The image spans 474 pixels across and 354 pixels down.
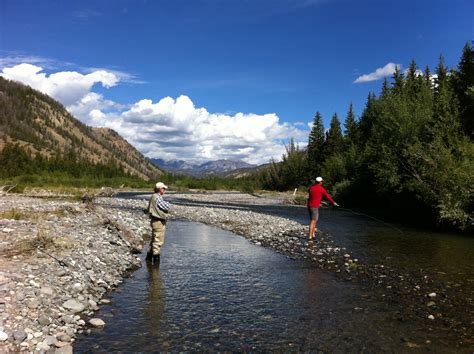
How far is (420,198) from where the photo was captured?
29906mm

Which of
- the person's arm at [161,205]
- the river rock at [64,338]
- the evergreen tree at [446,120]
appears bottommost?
the river rock at [64,338]

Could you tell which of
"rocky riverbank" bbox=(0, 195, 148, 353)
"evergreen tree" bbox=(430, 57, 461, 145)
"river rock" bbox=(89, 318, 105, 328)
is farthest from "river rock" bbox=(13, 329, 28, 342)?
"evergreen tree" bbox=(430, 57, 461, 145)

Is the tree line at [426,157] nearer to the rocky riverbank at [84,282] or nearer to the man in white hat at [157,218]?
the rocky riverbank at [84,282]

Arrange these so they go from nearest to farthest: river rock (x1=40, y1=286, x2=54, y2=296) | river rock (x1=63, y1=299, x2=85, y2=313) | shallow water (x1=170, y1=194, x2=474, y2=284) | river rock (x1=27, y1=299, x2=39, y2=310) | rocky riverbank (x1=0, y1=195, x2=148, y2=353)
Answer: rocky riverbank (x1=0, y1=195, x2=148, y2=353) → river rock (x1=27, y1=299, x2=39, y2=310) → river rock (x1=63, y1=299, x2=85, y2=313) → river rock (x1=40, y1=286, x2=54, y2=296) → shallow water (x1=170, y1=194, x2=474, y2=284)

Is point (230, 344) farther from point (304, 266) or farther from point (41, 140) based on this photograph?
→ point (41, 140)

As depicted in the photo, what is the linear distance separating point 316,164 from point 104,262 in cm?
8863

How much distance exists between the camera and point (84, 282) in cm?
1023

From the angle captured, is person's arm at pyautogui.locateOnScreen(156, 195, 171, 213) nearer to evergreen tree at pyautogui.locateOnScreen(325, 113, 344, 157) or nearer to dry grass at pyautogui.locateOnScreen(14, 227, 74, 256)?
dry grass at pyautogui.locateOnScreen(14, 227, 74, 256)

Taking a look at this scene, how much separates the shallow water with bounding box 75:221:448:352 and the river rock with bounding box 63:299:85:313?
392mm

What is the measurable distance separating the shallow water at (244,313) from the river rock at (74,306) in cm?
39

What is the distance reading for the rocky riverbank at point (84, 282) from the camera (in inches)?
294

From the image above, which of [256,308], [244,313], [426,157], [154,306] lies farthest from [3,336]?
[426,157]

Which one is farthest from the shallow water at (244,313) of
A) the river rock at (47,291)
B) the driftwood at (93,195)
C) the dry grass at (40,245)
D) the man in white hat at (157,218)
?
the driftwood at (93,195)

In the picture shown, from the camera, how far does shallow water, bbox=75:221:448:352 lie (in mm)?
7625
